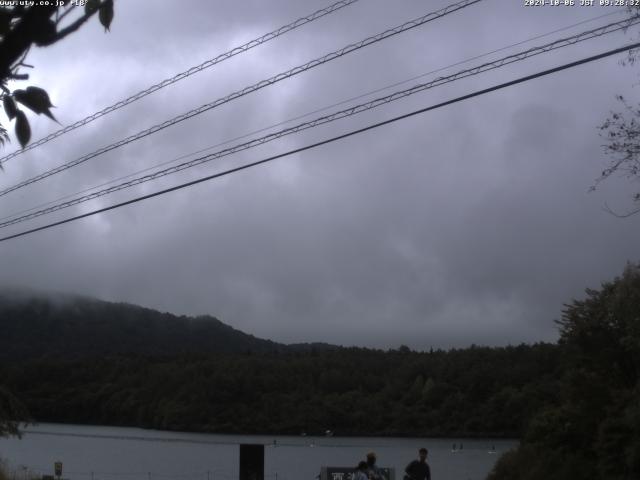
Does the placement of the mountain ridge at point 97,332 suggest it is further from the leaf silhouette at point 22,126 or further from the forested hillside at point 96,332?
the leaf silhouette at point 22,126

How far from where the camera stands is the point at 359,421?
75.2 metres

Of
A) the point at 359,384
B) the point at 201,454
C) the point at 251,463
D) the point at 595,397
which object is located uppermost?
the point at 359,384

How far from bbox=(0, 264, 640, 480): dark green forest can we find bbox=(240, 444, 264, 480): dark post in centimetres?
642

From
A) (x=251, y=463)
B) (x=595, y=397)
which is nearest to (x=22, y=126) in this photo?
(x=595, y=397)

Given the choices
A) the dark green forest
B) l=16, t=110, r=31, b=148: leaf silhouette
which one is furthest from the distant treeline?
l=16, t=110, r=31, b=148: leaf silhouette

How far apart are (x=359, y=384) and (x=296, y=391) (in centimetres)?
691

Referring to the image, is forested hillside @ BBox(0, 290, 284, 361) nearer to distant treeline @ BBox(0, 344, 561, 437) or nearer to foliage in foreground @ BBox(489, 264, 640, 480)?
distant treeline @ BBox(0, 344, 561, 437)

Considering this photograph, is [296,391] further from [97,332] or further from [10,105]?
[10,105]

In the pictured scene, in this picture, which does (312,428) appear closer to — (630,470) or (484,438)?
(484,438)

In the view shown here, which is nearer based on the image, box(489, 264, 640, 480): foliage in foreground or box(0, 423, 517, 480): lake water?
box(489, 264, 640, 480): foliage in foreground

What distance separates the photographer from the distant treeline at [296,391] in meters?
55.8

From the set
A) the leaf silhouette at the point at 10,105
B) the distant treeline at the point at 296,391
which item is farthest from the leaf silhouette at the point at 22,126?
the distant treeline at the point at 296,391

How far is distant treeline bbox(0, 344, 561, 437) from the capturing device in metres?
55.8

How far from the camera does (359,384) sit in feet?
Result: 251
